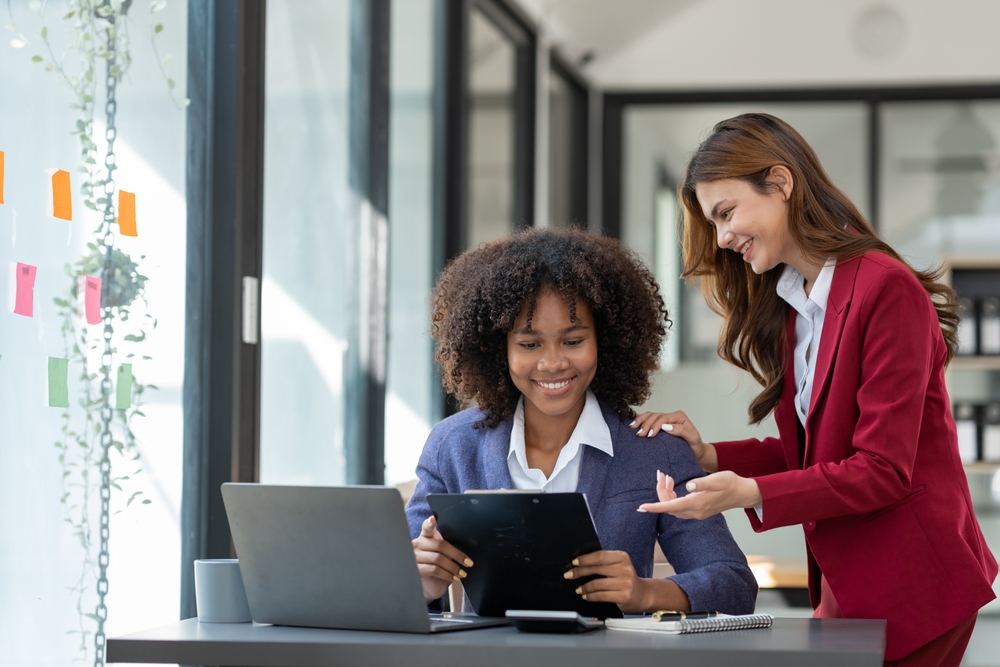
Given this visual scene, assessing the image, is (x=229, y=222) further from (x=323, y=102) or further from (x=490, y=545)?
(x=490, y=545)

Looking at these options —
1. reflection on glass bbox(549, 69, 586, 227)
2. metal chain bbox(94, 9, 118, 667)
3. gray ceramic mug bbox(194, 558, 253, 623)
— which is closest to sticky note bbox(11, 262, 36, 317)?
metal chain bbox(94, 9, 118, 667)

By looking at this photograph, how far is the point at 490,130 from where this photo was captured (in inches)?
186

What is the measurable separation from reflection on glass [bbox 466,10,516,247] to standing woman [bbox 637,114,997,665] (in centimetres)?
249

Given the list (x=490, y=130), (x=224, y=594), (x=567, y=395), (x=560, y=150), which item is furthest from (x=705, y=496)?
(x=560, y=150)

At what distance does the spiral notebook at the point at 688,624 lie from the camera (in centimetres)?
141

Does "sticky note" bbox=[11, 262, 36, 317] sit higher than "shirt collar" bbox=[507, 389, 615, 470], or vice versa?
"sticky note" bbox=[11, 262, 36, 317]

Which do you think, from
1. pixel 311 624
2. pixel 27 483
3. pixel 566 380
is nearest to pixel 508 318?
pixel 566 380

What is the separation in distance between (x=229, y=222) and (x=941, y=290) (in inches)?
57.0

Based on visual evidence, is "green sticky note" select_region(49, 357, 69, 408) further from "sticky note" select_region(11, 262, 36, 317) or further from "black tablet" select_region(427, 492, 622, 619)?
"black tablet" select_region(427, 492, 622, 619)

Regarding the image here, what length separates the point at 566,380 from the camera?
6.08ft

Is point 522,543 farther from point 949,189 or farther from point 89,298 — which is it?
point 949,189

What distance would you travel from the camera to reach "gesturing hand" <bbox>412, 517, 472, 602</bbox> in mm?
1528

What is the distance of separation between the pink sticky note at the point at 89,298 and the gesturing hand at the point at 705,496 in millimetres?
1091

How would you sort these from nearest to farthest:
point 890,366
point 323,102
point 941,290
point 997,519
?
point 890,366 → point 941,290 → point 323,102 → point 997,519
